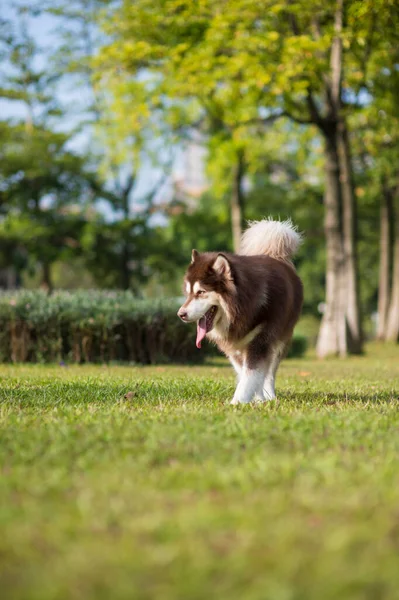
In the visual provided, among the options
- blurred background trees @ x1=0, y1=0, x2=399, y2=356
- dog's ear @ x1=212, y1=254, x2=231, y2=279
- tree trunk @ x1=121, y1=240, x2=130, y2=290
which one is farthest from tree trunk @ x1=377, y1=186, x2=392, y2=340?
dog's ear @ x1=212, y1=254, x2=231, y2=279

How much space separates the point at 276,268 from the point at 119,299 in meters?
7.44

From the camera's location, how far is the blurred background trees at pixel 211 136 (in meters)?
17.3

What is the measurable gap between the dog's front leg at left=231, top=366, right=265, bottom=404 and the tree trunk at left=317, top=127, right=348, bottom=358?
451 inches

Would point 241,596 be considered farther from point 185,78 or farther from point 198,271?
point 185,78

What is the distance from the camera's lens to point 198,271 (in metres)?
6.84

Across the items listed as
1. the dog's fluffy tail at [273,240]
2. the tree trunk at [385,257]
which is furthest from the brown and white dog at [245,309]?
the tree trunk at [385,257]

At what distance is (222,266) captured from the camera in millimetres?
6785

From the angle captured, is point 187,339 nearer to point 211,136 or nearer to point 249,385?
point 249,385

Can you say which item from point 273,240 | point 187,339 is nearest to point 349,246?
point 187,339

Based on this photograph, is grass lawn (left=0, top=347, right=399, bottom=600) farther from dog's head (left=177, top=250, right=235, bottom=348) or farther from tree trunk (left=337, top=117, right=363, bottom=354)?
tree trunk (left=337, top=117, right=363, bottom=354)

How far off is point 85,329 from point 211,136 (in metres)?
13.7

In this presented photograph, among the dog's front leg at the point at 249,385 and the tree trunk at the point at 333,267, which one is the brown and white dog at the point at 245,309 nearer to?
the dog's front leg at the point at 249,385

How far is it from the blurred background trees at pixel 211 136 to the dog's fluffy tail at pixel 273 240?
7.74 metres

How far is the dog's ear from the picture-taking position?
6723 millimetres
